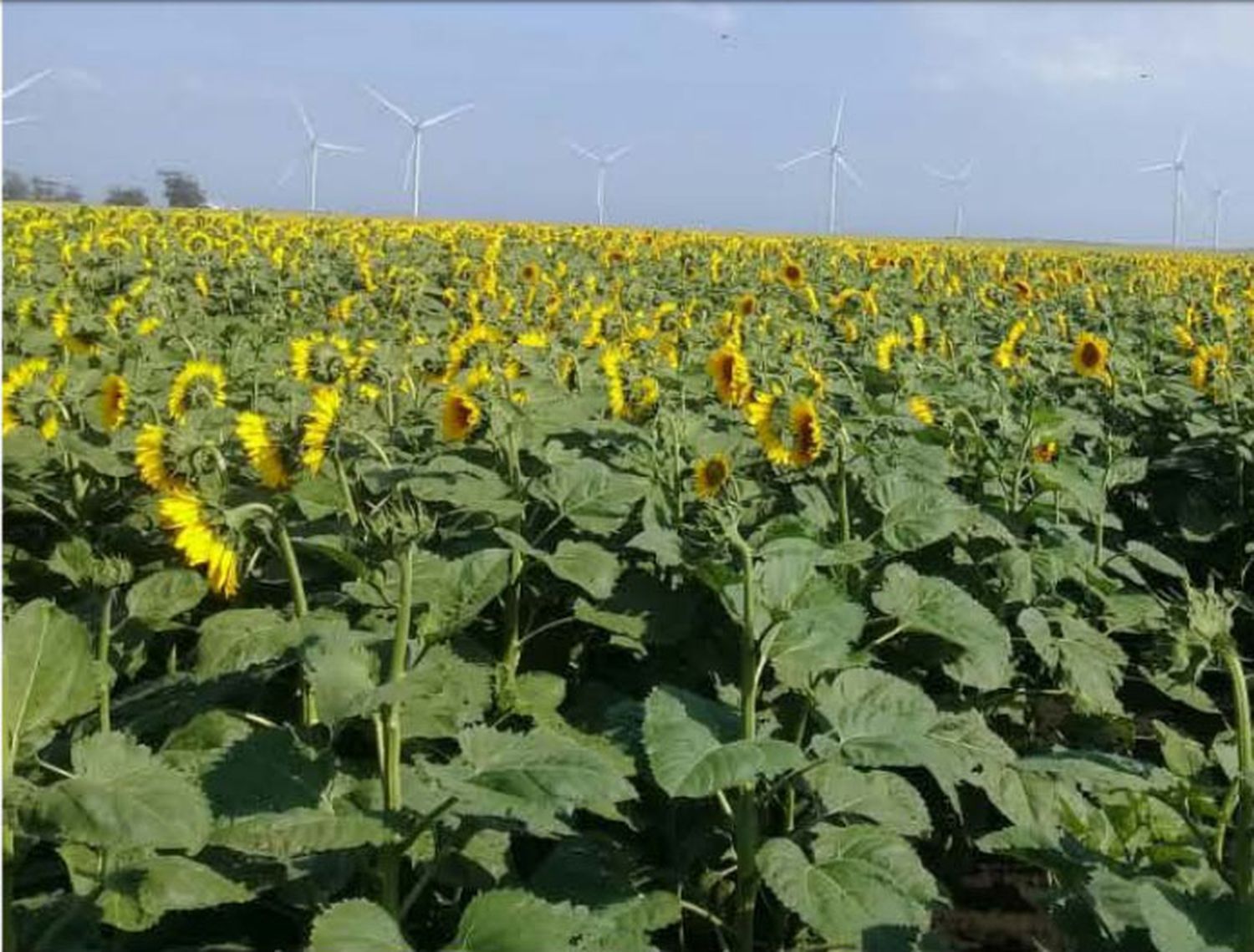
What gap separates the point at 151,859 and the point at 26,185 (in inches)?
906

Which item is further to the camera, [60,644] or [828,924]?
[828,924]

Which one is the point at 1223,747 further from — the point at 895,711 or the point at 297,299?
the point at 297,299

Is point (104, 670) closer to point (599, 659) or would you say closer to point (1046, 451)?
point (599, 659)

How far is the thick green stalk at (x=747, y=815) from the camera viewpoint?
205 centimetres

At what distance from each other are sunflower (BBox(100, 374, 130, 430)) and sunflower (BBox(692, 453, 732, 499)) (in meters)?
1.27

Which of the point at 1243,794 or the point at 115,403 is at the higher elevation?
the point at 115,403

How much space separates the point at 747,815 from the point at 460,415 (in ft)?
3.81

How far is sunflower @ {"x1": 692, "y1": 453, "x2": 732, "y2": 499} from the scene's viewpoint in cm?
281

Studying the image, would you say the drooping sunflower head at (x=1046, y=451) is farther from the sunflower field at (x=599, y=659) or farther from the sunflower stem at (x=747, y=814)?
the sunflower stem at (x=747, y=814)

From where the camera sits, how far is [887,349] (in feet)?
17.8

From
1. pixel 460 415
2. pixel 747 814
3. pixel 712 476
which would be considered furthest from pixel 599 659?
pixel 747 814

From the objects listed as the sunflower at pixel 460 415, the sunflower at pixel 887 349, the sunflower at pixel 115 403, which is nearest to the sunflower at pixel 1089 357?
the sunflower at pixel 887 349

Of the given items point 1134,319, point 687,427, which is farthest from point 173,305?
point 1134,319

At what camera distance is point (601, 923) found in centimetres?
193
